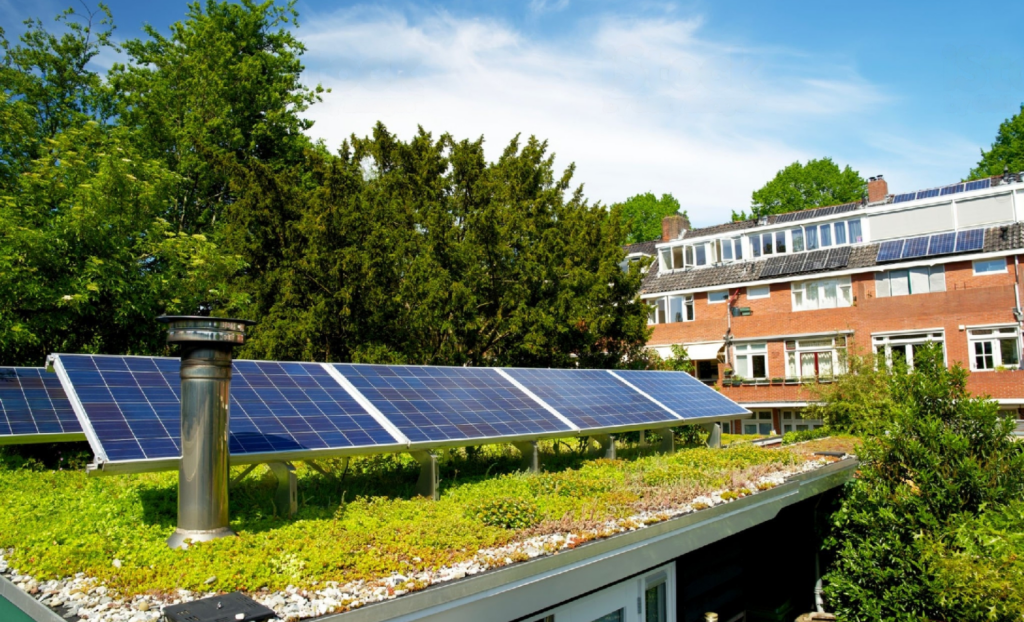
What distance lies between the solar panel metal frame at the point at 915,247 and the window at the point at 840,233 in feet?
12.2

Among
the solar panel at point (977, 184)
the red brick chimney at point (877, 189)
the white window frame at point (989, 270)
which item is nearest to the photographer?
the white window frame at point (989, 270)

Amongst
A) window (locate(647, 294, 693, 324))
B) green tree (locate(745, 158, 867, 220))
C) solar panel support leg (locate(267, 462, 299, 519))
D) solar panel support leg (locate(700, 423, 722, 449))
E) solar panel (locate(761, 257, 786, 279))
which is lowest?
solar panel support leg (locate(700, 423, 722, 449))

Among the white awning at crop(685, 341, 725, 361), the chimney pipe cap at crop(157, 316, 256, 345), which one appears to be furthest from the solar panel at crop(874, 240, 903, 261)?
the chimney pipe cap at crop(157, 316, 256, 345)

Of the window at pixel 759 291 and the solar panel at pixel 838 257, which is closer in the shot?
the solar panel at pixel 838 257

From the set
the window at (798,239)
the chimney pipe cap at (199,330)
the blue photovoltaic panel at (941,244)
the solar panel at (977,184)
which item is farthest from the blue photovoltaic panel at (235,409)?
the solar panel at (977,184)

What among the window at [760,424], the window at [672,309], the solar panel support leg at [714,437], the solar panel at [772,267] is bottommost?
the window at [760,424]

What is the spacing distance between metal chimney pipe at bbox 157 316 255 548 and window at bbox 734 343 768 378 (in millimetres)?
37773

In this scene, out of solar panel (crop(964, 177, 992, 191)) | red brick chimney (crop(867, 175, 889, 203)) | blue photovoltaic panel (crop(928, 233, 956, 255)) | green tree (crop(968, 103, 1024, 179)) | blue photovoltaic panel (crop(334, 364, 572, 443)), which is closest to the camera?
blue photovoltaic panel (crop(334, 364, 572, 443))

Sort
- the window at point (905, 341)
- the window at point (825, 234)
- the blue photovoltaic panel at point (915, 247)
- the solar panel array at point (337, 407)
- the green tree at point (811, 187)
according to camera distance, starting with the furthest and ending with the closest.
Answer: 1. the green tree at point (811, 187)
2. the window at point (825, 234)
3. the blue photovoltaic panel at point (915, 247)
4. the window at point (905, 341)
5. the solar panel array at point (337, 407)

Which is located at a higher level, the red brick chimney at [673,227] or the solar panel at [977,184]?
the red brick chimney at [673,227]

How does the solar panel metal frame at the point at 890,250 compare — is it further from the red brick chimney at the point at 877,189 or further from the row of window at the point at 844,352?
the red brick chimney at the point at 877,189

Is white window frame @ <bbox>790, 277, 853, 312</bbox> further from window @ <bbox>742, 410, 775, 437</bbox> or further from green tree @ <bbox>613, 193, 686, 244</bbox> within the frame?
green tree @ <bbox>613, 193, 686, 244</bbox>

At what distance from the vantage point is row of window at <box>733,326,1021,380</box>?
34.1 meters

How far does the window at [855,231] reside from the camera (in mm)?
40688
